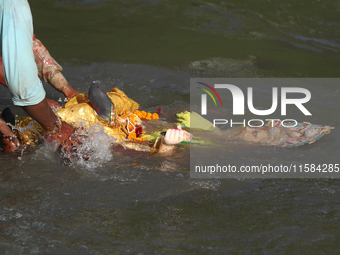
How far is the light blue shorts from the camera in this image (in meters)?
2.28

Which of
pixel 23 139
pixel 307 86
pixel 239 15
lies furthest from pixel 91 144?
pixel 239 15

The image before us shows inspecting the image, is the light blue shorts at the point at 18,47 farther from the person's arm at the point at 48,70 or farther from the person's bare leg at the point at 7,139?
the person's arm at the point at 48,70

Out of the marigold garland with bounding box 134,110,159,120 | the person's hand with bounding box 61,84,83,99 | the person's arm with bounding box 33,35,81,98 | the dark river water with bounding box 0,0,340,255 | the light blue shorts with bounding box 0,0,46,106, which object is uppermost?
the light blue shorts with bounding box 0,0,46,106

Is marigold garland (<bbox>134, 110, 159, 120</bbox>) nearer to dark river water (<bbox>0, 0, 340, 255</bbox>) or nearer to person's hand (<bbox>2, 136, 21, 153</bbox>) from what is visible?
dark river water (<bbox>0, 0, 340, 255</bbox>)

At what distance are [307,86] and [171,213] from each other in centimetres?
325

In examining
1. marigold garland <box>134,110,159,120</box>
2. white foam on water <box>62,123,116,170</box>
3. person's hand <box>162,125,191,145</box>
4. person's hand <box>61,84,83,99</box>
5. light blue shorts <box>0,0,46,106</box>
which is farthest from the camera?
marigold garland <box>134,110,159,120</box>

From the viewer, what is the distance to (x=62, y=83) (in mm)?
3584

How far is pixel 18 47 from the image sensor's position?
2.34 m

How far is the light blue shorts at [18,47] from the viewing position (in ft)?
7.49

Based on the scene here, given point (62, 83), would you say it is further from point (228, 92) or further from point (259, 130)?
point (228, 92)

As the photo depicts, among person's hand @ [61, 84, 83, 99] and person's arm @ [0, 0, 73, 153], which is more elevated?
person's arm @ [0, 0, 73, 153]

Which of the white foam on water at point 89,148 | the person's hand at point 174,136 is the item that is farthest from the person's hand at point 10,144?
the person's hand at point 174,136

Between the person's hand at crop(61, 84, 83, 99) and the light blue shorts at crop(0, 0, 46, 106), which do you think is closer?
the light blue shorts at crop(0, 0, 46, 106)

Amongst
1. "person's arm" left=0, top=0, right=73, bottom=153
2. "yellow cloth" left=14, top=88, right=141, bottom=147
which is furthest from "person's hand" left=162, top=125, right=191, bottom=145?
"person's arm" left=0, top=0, right=73, bottom=153
